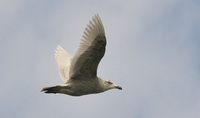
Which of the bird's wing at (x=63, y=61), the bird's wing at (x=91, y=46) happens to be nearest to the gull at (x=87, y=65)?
the bird's wing at (x=91, y=46)

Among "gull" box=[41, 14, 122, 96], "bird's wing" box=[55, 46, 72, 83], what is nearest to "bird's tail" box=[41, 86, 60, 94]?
"gull" box=[41, 14, 122, 96]

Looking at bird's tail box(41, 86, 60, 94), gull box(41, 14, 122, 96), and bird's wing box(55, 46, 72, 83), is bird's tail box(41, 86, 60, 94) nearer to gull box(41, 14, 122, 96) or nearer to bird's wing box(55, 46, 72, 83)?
gull box(41, 14, 122, 96)

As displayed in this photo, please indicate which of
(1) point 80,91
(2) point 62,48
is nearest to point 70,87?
(1) point 80,91

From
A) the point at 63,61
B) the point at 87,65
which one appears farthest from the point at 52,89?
the point at 63,61

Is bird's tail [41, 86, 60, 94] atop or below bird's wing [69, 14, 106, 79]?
below

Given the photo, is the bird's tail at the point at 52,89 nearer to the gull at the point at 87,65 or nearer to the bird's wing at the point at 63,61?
the gull at the point at 87,65

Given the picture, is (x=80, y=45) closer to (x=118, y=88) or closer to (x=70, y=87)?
(x=70, y=87)

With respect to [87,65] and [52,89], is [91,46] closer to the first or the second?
[87,65]
